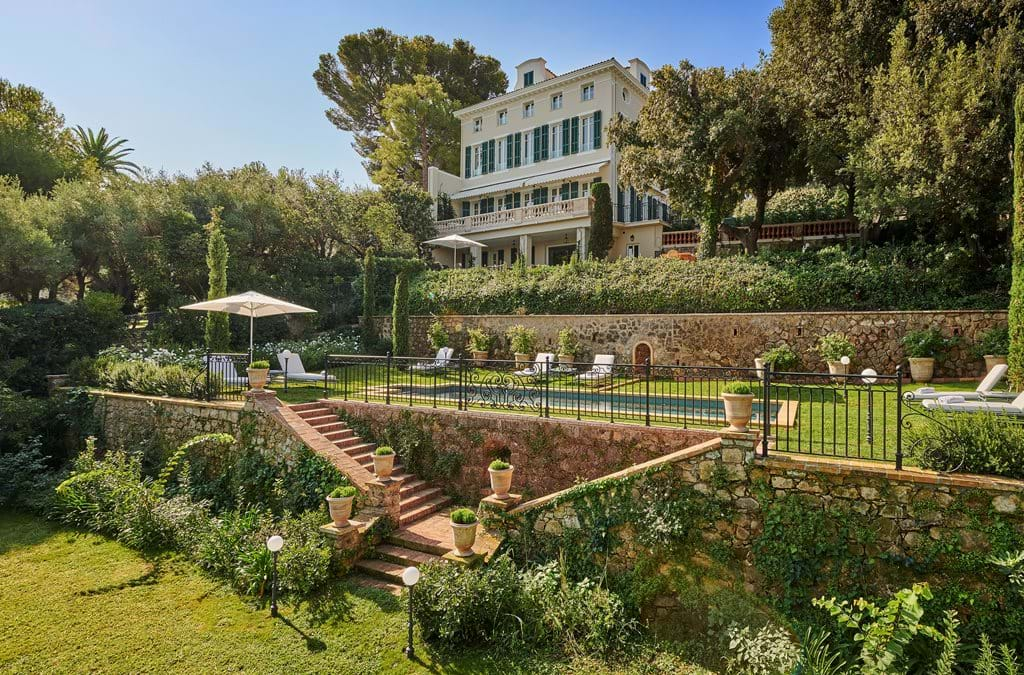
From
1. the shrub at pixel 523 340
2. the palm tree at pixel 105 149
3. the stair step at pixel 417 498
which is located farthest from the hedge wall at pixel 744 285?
the palm tree at pixel 105 149

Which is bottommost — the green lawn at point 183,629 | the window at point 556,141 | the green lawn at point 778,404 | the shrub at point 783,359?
the green lawn at point 183,629

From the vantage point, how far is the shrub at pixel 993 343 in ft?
35.8

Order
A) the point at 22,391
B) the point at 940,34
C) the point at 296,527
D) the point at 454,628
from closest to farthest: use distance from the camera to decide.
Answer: the point at 454,628 < the point at 296,527 < the point at 940,34 < the point at 22,391

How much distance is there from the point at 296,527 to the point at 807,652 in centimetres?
727

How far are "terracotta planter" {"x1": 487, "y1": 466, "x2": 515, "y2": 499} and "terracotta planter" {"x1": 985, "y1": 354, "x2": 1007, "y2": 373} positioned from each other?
37.5 ft

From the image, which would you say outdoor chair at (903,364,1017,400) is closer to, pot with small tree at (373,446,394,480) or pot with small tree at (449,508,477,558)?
pot with small tree at (449,508,477,558)

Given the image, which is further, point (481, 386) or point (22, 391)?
point (22, 391)

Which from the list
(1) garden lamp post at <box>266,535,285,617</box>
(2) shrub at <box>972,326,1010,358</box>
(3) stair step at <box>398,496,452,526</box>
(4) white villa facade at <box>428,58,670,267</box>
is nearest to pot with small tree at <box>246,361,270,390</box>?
(3) stair step at <box>398,496,452,526</box>

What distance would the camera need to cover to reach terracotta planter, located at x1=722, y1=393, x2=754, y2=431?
20.8 ft

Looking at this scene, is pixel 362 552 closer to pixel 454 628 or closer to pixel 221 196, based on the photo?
pixel 454 628

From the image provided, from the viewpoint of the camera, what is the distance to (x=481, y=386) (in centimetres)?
1109

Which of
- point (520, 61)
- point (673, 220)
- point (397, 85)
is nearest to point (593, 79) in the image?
point (520, 61)

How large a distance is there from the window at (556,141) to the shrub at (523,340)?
1474 centimetres

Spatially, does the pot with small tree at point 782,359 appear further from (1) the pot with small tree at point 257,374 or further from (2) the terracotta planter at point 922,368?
(1) the pot with small tree at point 257,374
